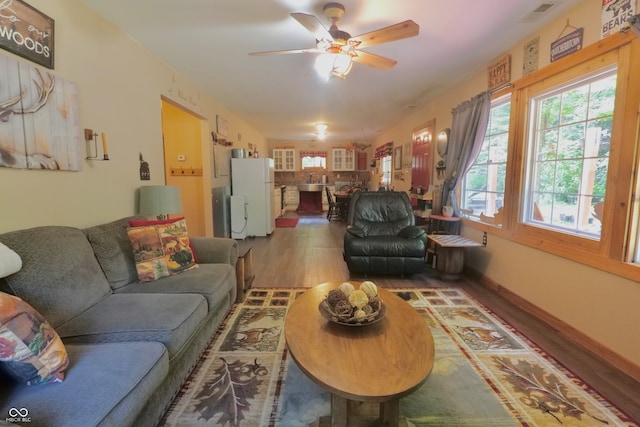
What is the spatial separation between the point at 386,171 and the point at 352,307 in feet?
21.1

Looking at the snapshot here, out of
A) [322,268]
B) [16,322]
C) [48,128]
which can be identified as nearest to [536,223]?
[322,268]

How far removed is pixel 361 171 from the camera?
31.9 ft

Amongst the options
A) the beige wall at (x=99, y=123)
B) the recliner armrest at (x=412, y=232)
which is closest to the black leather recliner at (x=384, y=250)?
the recliner armrest at (x=412, y=232)

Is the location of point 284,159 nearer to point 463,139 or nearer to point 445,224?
point 445,224

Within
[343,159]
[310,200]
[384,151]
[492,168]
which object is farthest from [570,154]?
[343,159]

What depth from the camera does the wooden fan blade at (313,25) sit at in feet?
5.85

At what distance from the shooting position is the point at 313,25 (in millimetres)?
1906

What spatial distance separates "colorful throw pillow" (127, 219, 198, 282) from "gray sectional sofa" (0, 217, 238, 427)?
0.08 m

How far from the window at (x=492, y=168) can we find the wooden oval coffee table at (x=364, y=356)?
225 cm

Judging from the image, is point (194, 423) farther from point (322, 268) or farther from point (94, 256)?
point (322, 268)

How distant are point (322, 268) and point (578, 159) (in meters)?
2.67

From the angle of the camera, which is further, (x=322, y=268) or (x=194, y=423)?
(x=322, y=268)

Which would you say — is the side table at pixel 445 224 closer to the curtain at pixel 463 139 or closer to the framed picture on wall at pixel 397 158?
the curtain at pixel 463 139

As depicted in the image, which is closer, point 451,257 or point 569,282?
point 569,282
